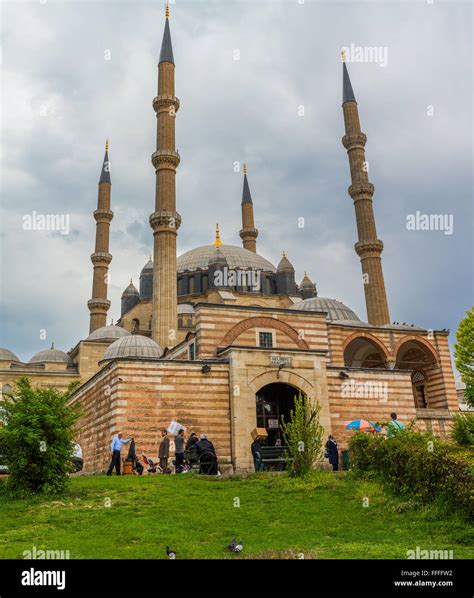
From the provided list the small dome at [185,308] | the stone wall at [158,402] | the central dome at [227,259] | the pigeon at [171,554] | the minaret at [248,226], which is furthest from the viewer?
the minaret at [248,226]

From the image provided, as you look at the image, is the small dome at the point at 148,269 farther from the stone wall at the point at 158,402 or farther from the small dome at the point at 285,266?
the stone wall at the point at 158,402

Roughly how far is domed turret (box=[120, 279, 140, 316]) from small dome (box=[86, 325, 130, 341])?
6.75 metres

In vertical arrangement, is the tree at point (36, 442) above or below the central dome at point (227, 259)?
below

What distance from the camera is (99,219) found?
46.7 metres

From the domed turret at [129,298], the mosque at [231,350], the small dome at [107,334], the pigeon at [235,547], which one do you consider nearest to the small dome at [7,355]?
the mosque at [231,350]

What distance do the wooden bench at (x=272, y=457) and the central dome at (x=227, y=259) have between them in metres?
29.6

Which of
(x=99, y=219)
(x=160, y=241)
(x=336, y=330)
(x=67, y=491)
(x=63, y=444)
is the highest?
(x=99, y=219)

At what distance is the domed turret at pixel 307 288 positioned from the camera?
50.5 meters

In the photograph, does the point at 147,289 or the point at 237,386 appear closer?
the point at 237,386

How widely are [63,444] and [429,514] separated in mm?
7359

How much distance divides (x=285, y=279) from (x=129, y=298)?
13.6m

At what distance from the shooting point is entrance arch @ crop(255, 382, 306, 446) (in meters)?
21.5
